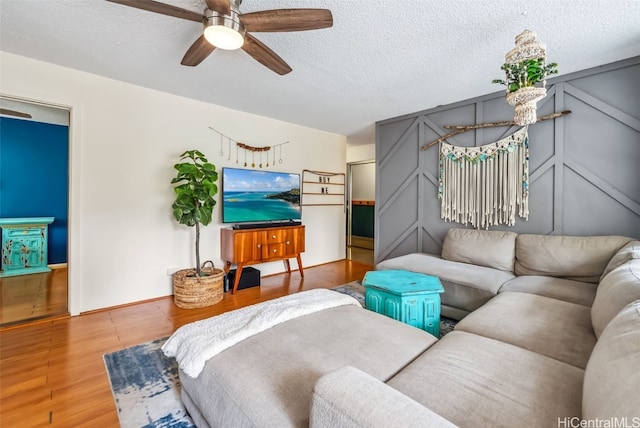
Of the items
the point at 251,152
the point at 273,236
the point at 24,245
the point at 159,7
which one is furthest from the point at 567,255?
the point at 24,245

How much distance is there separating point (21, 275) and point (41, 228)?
716 millimetres

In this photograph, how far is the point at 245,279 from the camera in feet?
11.7

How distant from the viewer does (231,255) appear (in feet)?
11.4

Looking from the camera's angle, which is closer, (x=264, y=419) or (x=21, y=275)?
(x=264, y=419)

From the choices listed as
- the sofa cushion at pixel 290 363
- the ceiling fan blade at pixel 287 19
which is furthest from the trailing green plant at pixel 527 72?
the sofa cushion at pixel 290 363

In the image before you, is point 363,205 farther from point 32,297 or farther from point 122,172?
point 32,297

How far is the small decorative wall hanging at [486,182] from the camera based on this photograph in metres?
2.94

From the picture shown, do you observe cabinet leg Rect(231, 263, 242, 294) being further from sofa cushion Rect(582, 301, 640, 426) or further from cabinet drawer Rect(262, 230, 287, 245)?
sofa cushion Rect(582, 301, 640, 426)

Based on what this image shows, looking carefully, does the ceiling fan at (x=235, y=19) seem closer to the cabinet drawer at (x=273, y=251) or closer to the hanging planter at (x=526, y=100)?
the hanging planter at (x=526, y=100)

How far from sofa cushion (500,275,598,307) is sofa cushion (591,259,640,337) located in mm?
559

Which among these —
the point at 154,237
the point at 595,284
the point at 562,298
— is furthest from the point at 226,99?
the point at 595,284

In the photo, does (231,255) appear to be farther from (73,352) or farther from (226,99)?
(226,99)

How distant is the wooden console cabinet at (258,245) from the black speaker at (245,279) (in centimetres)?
8

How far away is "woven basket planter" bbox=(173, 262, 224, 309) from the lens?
9.46 ft
